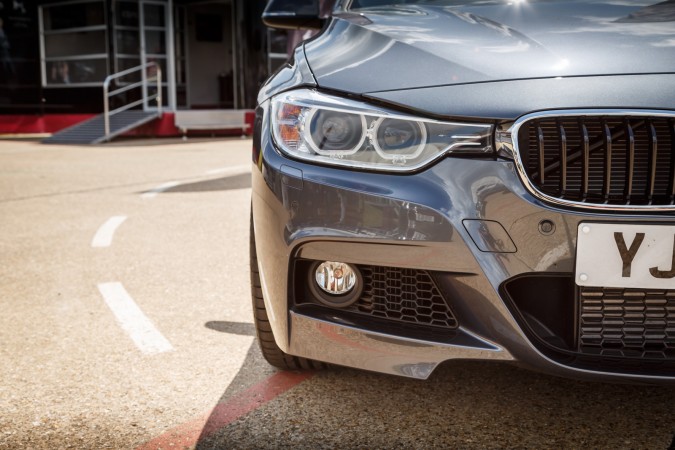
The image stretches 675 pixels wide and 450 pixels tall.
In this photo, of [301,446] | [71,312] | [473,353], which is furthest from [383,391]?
[71,312]

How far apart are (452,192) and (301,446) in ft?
2.60

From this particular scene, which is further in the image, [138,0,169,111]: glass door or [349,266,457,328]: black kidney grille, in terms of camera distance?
[138,0,169,111]: glass door

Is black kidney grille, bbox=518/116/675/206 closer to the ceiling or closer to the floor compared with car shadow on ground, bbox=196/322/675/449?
closer to the ceiling

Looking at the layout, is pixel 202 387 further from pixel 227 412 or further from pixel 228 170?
pixel 228 170

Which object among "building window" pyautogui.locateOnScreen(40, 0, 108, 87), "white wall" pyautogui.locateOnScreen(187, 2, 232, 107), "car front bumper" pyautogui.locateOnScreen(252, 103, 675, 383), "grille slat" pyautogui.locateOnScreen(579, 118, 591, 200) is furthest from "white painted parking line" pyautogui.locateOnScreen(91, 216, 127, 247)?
"white wall" pyautogui.locateOnScreen(187, 2, 232, 107)

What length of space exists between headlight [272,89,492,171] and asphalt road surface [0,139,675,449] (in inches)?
21.1

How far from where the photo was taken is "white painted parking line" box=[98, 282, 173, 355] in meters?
2.97

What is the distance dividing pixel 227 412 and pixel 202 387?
0.25 meters

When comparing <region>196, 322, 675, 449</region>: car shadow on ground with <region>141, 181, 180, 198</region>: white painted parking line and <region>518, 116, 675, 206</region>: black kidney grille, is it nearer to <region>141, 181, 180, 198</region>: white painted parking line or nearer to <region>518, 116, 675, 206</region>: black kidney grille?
<region>518, 116, 675, 206</region>: black kidney grille

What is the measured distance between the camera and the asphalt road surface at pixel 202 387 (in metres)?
2.14

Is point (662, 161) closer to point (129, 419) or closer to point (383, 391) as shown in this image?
point (383, 391)

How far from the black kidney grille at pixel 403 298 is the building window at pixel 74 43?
1897cm

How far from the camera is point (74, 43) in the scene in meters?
20.3

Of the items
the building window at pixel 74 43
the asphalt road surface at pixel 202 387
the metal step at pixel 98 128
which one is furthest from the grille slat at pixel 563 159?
the building window at pixel 74 43
